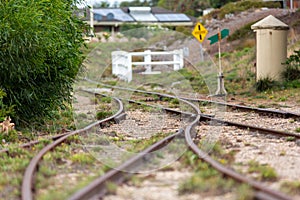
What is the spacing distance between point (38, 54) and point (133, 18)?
68.4 metres

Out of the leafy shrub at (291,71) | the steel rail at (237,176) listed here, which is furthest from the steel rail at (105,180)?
the leafy shrub at (291,71)

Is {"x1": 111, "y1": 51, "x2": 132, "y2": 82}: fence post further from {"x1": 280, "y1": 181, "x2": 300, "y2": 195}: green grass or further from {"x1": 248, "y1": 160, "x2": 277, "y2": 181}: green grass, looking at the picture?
{"x1": 280, "y1": 181, "x2": 300, "y2": 195}: green grass

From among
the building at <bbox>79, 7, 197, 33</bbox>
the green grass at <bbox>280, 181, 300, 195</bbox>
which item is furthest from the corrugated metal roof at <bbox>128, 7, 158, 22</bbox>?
the green grass at <bbox>280, 181, 300, 195</bbox>

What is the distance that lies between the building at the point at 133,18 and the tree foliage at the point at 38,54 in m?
53.6

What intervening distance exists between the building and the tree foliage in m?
53.6

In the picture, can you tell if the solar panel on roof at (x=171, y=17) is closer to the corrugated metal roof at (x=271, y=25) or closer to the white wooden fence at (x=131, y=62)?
the white wooden fence at (x=131, y=62)

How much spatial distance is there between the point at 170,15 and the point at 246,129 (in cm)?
6889

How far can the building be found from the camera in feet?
226

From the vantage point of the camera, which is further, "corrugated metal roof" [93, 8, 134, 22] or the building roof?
"corrugated metal roof" [93, 8, 134, 22]

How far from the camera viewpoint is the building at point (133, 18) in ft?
226

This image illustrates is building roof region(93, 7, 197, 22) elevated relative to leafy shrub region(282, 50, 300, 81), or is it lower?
elevated

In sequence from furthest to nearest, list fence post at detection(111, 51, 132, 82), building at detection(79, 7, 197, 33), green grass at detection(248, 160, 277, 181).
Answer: building at detection(79, 7, 197, 33) < fence post at detection(111, 51, 132, 82) < green grass at detection(248, 160, 277, 181)

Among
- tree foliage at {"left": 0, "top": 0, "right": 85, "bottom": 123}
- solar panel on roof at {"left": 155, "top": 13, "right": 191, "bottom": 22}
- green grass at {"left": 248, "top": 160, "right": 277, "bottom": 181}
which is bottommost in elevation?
green grass at {"left": 248, "top": 160, "right": 277, "bottom": 181}

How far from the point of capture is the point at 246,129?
10.0m
